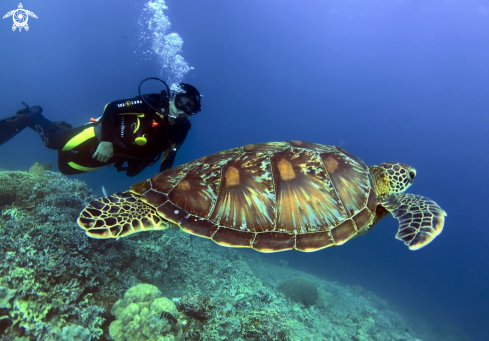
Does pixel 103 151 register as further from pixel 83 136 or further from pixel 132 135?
→ pixel 83 136

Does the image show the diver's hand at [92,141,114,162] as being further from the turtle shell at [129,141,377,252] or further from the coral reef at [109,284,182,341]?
the coral reef at [109,284,182,341]

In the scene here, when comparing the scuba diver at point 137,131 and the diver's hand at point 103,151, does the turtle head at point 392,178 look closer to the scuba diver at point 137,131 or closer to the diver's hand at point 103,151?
the scuba diver at point 137,131

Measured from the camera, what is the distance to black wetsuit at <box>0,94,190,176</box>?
153 inches

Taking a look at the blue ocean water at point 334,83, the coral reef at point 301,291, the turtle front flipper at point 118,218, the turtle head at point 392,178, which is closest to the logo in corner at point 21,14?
the blue ocean water at point 334,83

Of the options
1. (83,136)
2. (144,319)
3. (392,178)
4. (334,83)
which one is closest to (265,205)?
(144,319)

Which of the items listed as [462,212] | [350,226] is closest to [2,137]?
[350,226]

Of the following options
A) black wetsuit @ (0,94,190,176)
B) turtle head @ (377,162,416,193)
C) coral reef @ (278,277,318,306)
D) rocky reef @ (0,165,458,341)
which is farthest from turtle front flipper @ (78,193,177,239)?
coral reef @ (278,277,318,306)

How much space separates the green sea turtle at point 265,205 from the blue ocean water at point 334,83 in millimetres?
21349

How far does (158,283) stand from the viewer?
4020 millimetres

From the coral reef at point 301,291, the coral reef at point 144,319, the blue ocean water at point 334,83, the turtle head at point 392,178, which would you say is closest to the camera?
the coral reef at point 144,319

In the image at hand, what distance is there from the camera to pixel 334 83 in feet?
296

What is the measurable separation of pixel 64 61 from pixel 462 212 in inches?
4653

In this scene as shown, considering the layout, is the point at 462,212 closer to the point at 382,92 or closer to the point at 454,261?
the point at 454,261

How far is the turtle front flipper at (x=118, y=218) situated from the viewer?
229 centimetres
